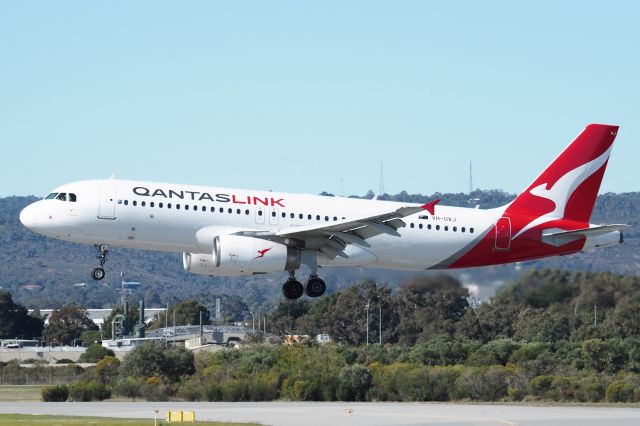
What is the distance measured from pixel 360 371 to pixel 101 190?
29853 mm

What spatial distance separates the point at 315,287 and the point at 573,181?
13.2 metres

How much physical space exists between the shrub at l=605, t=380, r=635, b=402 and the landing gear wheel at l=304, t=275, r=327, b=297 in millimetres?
22875

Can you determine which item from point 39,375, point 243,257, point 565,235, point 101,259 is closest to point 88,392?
→ point 39,375

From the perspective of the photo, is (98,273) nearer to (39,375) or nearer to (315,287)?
(315,287)

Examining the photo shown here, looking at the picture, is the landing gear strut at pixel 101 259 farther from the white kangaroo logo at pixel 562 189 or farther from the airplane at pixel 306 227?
the white kangaroo logo at pixel 562 189

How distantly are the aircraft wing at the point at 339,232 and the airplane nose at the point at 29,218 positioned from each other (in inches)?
335

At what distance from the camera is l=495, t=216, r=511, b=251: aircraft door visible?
54.7 meters

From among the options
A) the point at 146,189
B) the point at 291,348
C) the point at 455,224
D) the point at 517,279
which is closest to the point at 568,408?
the point at 517,279

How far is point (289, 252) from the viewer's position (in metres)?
52.2

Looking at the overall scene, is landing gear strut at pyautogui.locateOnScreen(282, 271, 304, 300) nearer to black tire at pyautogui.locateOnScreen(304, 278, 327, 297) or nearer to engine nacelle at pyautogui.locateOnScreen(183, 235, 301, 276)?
black tire at pyautogui.locateOnScreen(304, 278, 327, 297)

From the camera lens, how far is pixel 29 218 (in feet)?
171

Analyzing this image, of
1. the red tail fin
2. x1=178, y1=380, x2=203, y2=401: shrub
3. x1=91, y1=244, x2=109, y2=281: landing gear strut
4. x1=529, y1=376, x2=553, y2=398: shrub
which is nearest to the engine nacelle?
x1=91, y1=244, x2=109, y2=281: landing gear strut

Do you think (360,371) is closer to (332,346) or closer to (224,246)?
(332,346)

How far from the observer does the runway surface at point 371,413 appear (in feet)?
164
